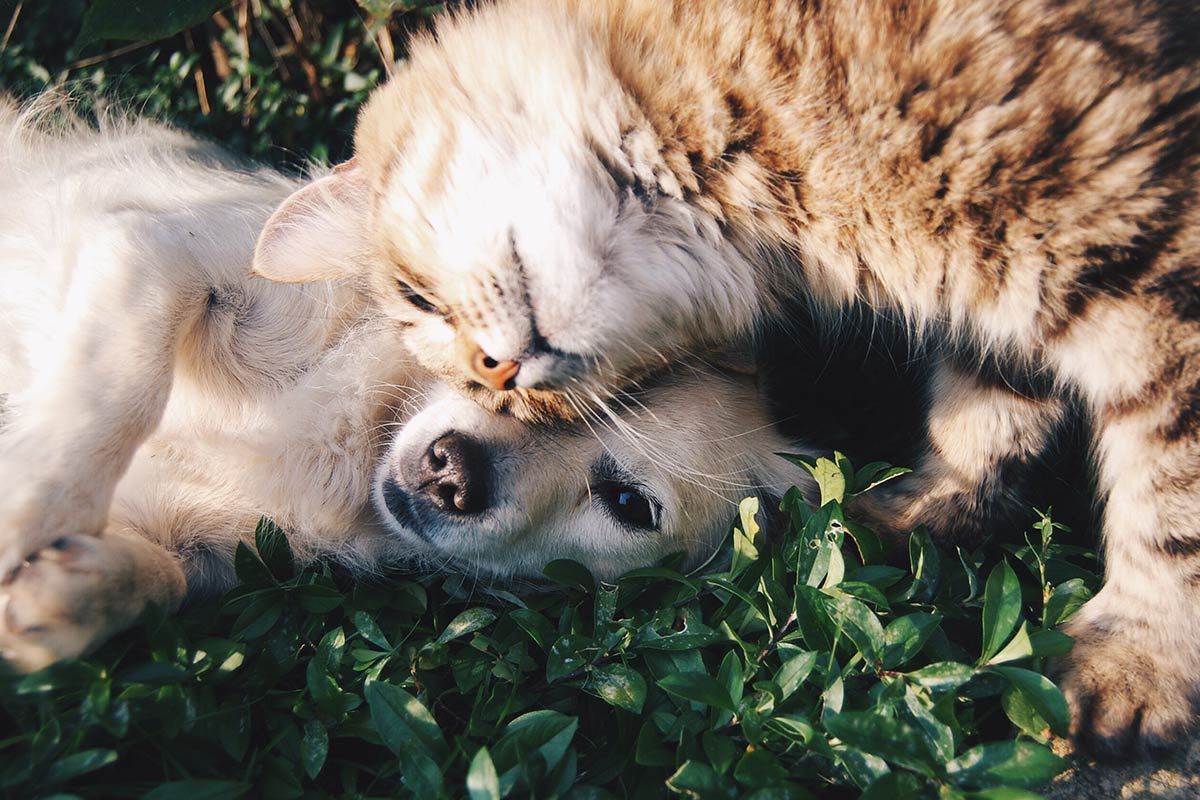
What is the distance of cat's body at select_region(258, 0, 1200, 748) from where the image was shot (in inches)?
72.9

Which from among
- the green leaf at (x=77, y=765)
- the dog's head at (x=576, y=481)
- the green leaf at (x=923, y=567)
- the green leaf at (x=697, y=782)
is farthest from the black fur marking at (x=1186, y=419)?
the green leaf at (x=77, y=765)

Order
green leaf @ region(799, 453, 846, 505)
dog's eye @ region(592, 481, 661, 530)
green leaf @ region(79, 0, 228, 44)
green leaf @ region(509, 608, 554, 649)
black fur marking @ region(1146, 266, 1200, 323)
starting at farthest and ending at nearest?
green leaf @ region(79, 0, 228, 44), dog's eye @ region(592, 481, 661, 530), green leaf @ region(799, 453, 846, 505), green leaf @ region(509, 608, 554, 649), black fur marking @ region(1146, 266, 1200, 323)

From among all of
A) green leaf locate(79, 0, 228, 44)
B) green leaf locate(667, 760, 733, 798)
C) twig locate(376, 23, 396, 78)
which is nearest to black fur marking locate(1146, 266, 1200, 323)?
green leaf locate(667, 760, 733, 798)

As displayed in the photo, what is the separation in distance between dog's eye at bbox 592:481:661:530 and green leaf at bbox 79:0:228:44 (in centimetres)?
194

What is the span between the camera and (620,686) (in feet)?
6.45

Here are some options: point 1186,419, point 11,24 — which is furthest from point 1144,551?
point 11,24

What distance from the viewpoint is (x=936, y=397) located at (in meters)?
2.54

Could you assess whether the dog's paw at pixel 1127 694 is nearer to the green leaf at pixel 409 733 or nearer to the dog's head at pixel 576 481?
the dog's head at pixel 576 481

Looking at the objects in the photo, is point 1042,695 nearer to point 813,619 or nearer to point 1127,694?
point 1127,694

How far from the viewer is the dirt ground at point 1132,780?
73.0 inches

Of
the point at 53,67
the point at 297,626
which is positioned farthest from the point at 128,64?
the point at 297,626

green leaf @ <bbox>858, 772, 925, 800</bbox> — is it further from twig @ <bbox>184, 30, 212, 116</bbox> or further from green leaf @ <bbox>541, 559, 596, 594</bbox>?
twig @ <bbox>184, 30, 212, 116</bbox>

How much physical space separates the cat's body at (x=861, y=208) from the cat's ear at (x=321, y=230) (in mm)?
187

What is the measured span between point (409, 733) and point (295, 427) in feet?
3.37
